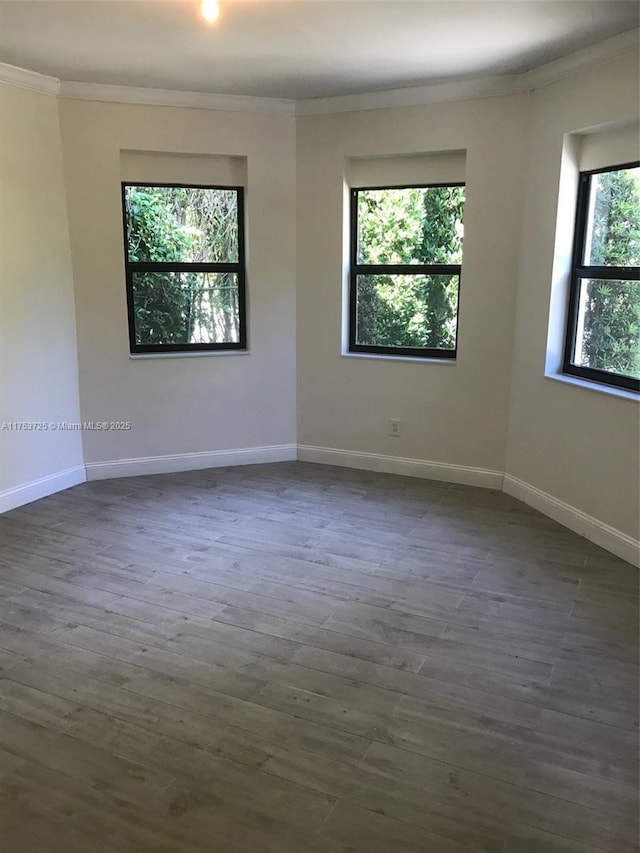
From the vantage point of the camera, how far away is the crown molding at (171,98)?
4.47 m

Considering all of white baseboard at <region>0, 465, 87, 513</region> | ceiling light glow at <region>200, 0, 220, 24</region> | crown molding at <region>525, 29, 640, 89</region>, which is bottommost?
white baseboard at <region>0, 465, 87, 513</region>

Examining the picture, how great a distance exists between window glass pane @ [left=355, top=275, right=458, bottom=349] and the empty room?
0.08 feet

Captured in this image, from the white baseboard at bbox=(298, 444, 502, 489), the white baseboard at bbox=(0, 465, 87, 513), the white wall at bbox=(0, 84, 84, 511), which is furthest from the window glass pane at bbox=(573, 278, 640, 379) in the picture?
the white baseboard at bbox=(0, 465, 87, 513)

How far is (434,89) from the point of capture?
4.50 metres

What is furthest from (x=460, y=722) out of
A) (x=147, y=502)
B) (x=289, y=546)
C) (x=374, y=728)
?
(x=147, y=502)

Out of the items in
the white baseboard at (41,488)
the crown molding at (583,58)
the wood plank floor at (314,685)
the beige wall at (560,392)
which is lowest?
the wood plank floor at (314,685)

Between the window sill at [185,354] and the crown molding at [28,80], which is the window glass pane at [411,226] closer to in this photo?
the window sill at [185,354]

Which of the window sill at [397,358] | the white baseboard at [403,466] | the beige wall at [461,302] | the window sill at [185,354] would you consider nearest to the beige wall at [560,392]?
the beige wall at [461,302]

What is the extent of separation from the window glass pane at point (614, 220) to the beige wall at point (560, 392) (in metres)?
0.20

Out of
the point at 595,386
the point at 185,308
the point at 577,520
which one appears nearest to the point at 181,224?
the point at 185,308

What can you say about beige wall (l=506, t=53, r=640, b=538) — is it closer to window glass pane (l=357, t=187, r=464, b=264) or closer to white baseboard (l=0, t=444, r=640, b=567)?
white baseboard (l=0, t=444, r=640, b=567)

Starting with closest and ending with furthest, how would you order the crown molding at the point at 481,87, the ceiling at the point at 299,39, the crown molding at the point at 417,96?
the ceiling at the point at 299,39
the crown molding at the point at 481,87
the crown molding at the point at 417,96

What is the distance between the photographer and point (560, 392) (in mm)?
4195

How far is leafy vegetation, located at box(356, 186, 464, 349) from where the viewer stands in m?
4.85
